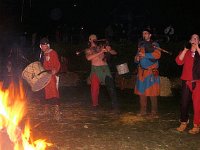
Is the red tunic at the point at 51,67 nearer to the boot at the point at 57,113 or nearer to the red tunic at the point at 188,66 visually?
the boot at the point at 57,113

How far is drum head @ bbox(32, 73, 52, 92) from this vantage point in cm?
892

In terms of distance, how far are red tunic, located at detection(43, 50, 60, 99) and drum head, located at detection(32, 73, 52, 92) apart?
5.3 inches

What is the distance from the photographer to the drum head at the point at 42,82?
8.92 m

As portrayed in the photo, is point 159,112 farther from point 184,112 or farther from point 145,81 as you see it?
point 184,112

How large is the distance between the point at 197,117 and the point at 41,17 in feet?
74.9

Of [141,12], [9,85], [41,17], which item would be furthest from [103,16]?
[9,85]

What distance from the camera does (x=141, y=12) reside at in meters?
32.8

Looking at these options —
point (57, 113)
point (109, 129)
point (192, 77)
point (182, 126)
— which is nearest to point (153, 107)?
point (182, 126)

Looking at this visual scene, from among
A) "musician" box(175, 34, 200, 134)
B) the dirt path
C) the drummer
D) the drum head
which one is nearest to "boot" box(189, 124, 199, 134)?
"musician" box(175, 34, 200, 134)

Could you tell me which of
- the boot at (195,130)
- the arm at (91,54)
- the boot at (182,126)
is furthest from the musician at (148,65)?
the boot at (195,130)

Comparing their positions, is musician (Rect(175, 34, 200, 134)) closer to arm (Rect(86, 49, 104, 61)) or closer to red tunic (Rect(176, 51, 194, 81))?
red tunic (Rect(176, 51, 194, 81))

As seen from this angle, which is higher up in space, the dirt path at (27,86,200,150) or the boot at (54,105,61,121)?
the boot at (54,105,61,121)

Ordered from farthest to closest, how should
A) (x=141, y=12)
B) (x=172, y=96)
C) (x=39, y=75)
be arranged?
(x=141, y=12) → (x=172, y=96) → (x=39, y=75)

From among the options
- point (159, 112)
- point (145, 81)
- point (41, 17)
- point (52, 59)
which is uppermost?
point (41, 17)
